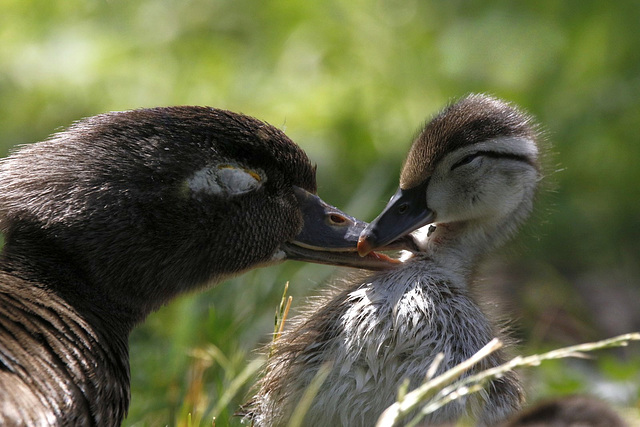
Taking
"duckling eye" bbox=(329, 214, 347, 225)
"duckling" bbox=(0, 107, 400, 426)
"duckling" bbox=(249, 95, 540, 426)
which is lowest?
"duckling" bbox=(249, 95, 540, 426)

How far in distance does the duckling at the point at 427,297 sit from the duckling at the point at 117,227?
15.9 inches

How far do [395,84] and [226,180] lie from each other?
3564 millimetres

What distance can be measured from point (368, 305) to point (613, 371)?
66.7 inches

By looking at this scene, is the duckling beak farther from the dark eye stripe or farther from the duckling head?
the dark eye stripe

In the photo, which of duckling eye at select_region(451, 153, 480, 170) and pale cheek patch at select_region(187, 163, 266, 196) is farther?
duckling eye at select_region(451, 153, 480, 170)

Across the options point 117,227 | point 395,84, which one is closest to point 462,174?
point 117,227

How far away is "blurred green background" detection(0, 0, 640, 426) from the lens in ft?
20.2

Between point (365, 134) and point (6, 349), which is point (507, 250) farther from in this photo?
point (365, 134)

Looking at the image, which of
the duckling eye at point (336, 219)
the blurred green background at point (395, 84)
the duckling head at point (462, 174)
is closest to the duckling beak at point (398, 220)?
the duckling head at point (462, 174)

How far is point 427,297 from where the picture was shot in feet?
10.9

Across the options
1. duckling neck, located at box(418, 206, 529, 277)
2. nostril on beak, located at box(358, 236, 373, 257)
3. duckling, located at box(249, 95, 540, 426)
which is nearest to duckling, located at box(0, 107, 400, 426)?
nostril on beak, located at box(358, 236, 373, 257)

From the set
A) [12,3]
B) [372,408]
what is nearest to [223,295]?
[372,408]

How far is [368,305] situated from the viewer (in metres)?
3.31

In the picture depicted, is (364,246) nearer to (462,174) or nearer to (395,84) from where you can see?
(462,174)
